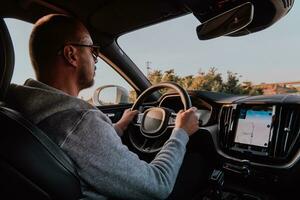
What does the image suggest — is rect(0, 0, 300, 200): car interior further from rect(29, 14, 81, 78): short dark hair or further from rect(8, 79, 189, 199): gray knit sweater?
rect(29, 14, 81, 78): short dark hair

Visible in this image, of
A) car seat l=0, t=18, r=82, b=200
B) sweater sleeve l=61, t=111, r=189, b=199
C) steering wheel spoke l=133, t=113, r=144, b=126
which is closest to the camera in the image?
car seat l=0, t=18, r=82, b=200

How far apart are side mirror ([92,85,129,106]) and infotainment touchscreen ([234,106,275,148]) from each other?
5.05ft

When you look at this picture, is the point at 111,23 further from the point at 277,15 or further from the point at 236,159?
the point at 236,159

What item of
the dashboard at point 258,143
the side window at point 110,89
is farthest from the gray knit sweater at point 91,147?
the side window at point 110,89

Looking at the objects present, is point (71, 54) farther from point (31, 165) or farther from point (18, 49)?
point (18, 49)

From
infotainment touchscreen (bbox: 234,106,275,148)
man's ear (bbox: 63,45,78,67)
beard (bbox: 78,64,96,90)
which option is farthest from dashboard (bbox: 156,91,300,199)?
man's ear (bbox: 63,45,78,67)

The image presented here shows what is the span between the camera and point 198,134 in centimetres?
248

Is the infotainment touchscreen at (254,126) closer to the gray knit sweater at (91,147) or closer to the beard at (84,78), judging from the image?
the gray knit sweater at (91,147)

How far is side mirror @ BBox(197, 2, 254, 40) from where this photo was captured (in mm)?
2144

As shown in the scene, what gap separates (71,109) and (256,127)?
1.18 metres

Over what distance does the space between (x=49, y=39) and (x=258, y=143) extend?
129 centimetres

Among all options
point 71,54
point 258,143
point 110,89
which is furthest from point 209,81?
point 71,54

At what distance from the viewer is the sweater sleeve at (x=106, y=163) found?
1.35 m

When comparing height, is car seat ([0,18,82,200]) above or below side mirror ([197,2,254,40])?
below
